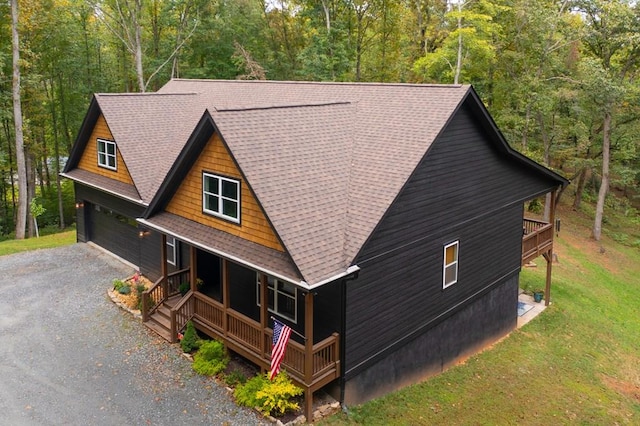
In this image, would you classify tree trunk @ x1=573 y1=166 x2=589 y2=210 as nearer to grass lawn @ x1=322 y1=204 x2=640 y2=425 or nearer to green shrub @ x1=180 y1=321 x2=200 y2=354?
grass lawn @ x1=322 y1=204 x2=640 y2=425

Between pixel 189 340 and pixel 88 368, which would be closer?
pixel 88 368

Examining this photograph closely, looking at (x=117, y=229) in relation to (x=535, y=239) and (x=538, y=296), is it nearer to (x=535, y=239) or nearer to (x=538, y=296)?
(x=535, y=239)

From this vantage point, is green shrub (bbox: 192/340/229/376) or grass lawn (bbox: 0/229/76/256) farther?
grass lawn (bbox: 0/229/76/256)

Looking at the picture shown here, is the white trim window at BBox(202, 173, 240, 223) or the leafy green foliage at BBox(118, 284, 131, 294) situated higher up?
the white trim window at BBox(202, 173, 240, 223)

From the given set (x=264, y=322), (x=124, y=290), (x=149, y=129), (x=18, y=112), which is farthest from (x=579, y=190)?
(x=18, y=112)

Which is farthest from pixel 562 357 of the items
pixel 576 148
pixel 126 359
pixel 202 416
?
pixel 576 148

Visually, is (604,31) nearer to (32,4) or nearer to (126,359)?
(126,359)

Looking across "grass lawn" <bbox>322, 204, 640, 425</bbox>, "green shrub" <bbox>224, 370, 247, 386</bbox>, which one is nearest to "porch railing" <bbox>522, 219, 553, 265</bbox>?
"grass lawn" <bbox>322, 204, 640, 425</bbox>

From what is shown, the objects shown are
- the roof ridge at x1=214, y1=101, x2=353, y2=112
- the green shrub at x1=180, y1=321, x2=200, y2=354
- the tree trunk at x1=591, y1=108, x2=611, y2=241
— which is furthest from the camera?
the tree trunk at x1=591, y1=108, x2=611, y2=241
